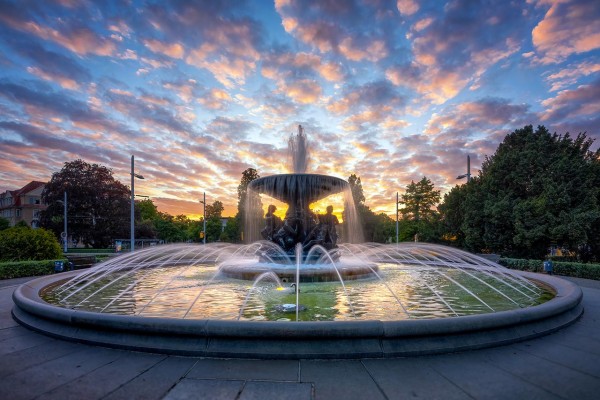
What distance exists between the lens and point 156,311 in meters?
6.82

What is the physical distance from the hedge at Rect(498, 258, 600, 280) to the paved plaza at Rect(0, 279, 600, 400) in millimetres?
13873

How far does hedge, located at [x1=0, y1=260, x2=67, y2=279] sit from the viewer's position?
15313 mm

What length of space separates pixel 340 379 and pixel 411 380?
0.87 meters

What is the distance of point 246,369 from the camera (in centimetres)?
418

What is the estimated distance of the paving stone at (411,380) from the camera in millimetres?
3547

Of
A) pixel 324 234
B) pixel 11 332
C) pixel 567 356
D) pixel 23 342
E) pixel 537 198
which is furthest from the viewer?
pixel 537 198

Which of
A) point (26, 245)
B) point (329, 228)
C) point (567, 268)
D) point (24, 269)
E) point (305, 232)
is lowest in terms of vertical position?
point (24, 269)

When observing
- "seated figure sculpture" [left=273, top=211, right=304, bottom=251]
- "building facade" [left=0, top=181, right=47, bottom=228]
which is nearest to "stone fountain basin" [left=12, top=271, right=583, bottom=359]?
"seated figure sculpture" [left=273, top=211, right=304, bottom=251]

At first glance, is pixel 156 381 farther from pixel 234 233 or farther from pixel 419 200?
pixel 419 200

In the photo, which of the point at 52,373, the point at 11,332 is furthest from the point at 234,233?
the point at 52,373

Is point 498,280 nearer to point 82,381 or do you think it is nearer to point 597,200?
point 82,381

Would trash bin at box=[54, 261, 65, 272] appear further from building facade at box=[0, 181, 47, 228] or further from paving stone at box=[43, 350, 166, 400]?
building facade at box=[0, 181, 47, 228]

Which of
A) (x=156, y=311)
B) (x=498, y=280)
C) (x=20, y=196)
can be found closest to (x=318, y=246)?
(x=498, y=280)

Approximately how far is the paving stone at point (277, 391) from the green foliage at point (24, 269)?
17.9 meters
